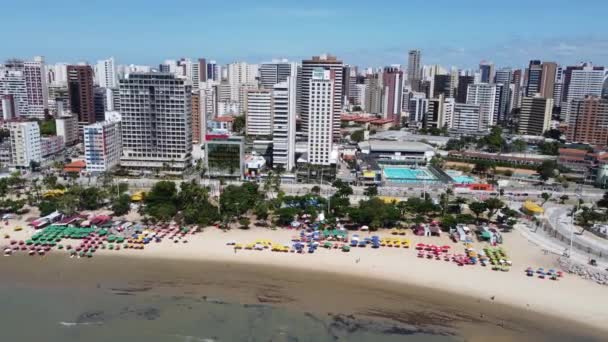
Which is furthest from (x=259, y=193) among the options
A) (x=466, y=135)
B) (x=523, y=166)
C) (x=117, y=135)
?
(x=466, y=135)

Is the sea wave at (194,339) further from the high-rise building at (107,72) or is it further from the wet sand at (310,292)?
the high-rise building at (107,72)

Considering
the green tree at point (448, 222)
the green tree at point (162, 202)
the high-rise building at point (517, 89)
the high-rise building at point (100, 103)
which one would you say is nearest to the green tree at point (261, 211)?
the green tree at point (162, 202)

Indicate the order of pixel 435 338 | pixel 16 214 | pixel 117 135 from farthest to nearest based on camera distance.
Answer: pixel 117 135
pixel 16 214
pixel 435 338

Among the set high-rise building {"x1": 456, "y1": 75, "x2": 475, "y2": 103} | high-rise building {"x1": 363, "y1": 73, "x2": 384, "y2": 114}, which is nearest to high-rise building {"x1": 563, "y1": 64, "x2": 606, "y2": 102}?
high-rise building {"x1": 456, "y1": 75, "x2": 475, "y2": 103}

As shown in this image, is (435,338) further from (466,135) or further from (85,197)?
(466,135)

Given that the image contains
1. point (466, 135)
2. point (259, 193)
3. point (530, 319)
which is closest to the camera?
point (530, 319)

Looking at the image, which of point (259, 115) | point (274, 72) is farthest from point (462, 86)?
point (259, 115)
